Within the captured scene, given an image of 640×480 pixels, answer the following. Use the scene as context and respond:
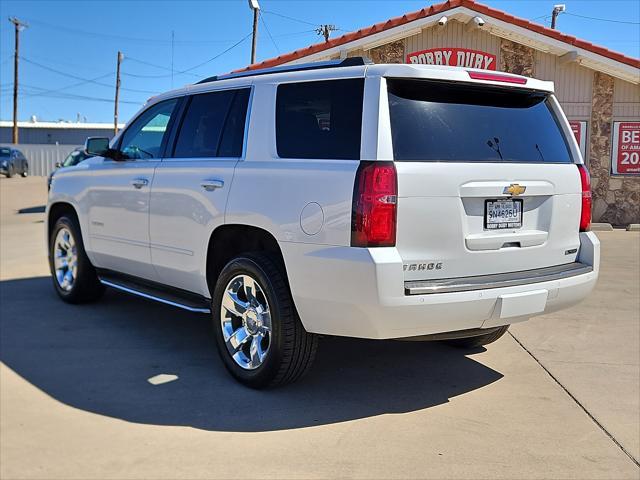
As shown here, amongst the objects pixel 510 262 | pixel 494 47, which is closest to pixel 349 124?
pixel 510 262

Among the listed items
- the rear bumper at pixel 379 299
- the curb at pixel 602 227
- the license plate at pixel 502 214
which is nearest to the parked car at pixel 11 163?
the curb at pixel 602 227

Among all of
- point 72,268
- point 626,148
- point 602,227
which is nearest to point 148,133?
point 72,268

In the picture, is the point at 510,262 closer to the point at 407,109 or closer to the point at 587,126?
the point at 407,109

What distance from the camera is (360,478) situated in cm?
321

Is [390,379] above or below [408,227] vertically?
below

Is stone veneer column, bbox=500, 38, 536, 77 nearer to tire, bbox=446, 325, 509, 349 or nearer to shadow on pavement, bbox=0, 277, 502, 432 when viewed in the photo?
tire, bbox=446, 325, 509, 349

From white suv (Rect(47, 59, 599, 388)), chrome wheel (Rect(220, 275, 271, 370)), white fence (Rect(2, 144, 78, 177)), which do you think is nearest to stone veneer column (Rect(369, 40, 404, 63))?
white suv (Rect(47, 59, 599, 388))

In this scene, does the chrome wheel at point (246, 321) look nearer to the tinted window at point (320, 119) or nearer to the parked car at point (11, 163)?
the tinted window at point (320, 119)

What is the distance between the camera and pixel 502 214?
154 inches

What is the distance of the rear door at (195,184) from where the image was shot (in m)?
4.62

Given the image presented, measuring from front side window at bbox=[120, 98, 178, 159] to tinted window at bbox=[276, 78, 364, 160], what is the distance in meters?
1.51

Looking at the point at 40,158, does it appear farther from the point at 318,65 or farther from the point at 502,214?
the point at 502,214

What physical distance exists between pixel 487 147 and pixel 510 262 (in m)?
0.70

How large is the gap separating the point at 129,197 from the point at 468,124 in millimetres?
2988
